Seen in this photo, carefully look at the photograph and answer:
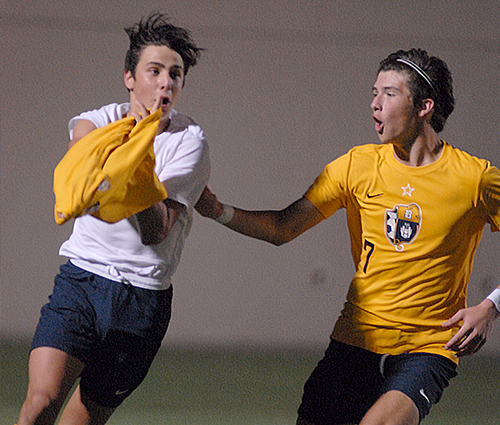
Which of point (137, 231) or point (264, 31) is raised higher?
point (264, 31)

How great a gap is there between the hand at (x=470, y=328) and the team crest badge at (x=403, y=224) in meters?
0.32

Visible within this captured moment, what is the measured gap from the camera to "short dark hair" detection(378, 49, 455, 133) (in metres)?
2.35

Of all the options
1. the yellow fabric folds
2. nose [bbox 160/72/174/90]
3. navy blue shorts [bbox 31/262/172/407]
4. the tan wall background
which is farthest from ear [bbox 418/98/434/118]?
the tan wall background

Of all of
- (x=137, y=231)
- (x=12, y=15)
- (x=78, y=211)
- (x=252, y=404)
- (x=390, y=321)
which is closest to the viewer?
(x=78, y=211)

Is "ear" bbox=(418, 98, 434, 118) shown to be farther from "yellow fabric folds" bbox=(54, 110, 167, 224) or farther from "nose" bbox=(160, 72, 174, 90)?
"yellow fabric folds" bbox=(54, 110, 167, 224)

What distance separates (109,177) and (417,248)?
1.14 m

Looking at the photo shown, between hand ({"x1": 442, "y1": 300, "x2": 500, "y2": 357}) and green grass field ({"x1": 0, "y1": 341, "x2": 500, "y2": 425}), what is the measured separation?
178 centimetres

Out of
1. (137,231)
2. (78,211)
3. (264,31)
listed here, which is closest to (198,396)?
(137,231)

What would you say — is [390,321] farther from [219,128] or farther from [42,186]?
[42,186]

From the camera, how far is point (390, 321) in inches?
89.0

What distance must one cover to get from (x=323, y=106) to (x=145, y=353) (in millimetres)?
3948

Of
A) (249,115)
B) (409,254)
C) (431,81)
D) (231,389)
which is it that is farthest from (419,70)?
(249,115)

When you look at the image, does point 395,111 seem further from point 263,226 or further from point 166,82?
point 166,82

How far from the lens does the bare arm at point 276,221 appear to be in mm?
2547
